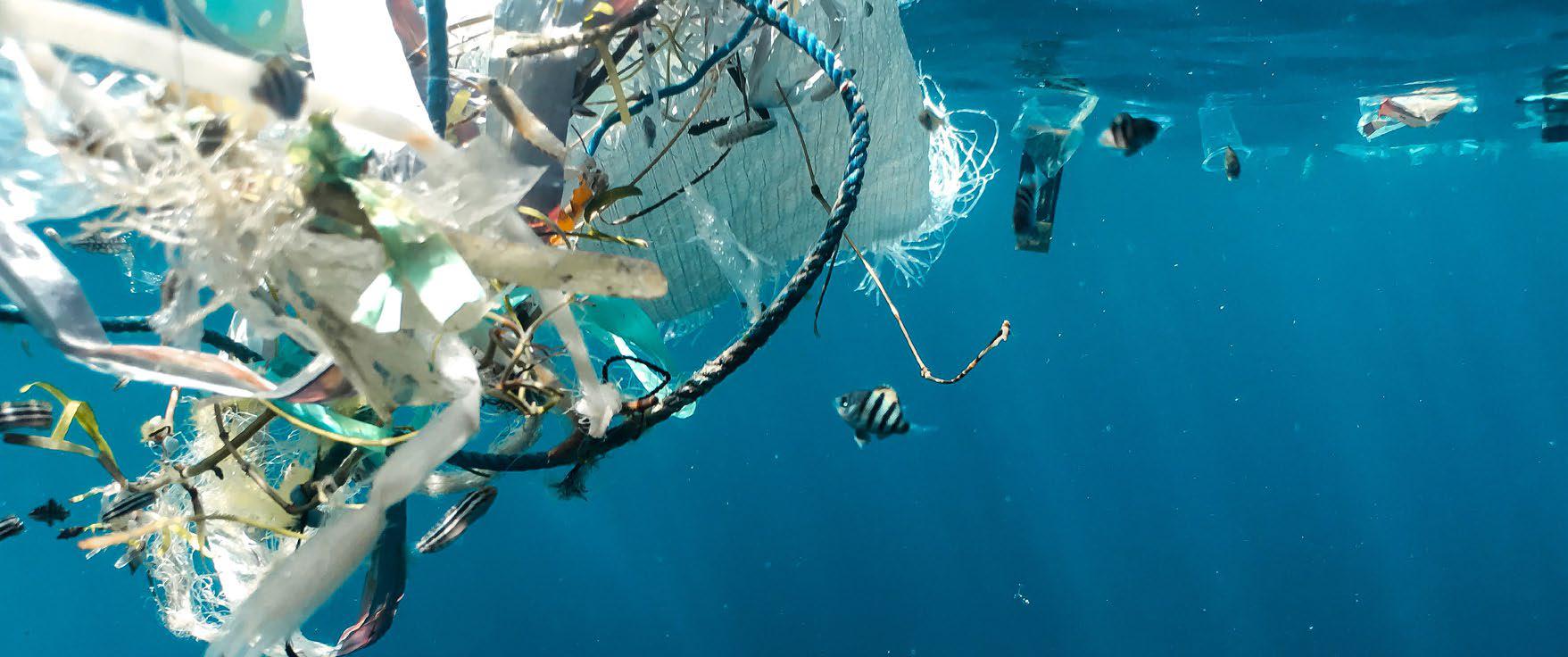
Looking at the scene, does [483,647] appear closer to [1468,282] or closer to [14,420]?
[14,420]

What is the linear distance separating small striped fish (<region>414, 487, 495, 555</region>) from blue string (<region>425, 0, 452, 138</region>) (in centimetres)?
85

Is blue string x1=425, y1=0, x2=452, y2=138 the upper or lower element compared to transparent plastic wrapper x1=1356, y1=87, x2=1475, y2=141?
upper

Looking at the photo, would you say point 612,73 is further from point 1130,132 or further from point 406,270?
point 1130,132

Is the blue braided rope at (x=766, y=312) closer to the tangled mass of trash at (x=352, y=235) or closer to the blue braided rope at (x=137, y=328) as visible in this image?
the tangled mass of trash at (x=352, y=235)

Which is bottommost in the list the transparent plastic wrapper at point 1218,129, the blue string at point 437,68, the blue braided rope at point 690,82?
the transparent plastic wrapper at point 1218,129

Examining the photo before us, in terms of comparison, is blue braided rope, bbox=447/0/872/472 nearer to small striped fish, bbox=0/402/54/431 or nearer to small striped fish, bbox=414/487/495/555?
small striped fish, bbox=414/487/495/555

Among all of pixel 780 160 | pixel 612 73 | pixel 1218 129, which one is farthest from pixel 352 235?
pixel 1218 129

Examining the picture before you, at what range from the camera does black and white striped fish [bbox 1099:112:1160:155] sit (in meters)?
3.97

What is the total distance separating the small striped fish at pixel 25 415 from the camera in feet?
5.21

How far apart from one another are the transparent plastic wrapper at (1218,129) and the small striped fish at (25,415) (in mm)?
17067

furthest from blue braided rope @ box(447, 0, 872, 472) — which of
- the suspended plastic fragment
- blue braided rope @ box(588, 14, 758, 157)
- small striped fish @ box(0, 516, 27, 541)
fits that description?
small striped fish @ box(0, 516, 27, 541)

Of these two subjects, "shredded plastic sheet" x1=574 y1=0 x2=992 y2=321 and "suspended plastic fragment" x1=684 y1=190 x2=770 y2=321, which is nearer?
"shredded plastic sheet" x1=574 y1=0 x2=992 y2=321

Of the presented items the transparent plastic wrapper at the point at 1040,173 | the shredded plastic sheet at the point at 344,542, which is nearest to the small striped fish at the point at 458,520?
the shredded plastic sheet at the point at 344,542

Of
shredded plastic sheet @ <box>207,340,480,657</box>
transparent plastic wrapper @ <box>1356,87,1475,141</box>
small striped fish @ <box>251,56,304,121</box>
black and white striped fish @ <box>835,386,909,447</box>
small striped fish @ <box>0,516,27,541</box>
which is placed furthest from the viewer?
transparent plastic wrapper @ <box>1356,87,1475,141</box>
